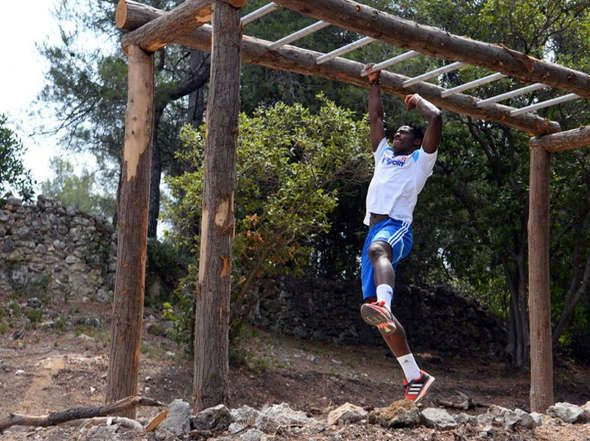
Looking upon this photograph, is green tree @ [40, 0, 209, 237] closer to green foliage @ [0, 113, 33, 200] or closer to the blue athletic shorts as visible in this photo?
green foliage @ [0, 113, 33, 200]

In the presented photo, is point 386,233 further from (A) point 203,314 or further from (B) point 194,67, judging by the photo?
(B) point 194,67

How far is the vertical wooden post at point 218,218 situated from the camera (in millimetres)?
5168

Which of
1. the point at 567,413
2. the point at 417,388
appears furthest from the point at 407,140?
the point at 567,413

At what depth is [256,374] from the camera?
11.4 meters

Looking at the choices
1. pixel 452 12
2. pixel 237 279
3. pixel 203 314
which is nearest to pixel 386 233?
pixel 203 314

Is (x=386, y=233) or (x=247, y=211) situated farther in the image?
(x=247, y=211)

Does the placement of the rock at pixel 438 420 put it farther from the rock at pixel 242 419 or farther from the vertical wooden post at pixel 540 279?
the vertical wooden post at pixel 540 279

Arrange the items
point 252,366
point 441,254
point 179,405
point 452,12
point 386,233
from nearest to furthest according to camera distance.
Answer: point 179,405 < point 386,233 < point 252,366 < point 452,12 < point 441,254

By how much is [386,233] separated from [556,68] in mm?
2358

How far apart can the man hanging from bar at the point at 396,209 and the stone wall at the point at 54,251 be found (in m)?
8.51

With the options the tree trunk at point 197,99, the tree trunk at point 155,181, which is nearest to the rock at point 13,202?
the tree trunk at point 155,181

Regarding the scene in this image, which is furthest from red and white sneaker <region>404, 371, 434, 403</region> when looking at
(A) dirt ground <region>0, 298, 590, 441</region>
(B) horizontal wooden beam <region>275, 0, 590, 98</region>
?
(B) horizontal wooden beam <region>275, 0, 590, 98</region>

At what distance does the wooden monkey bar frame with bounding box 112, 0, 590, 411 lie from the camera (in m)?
5.32

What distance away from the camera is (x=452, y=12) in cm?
1437
